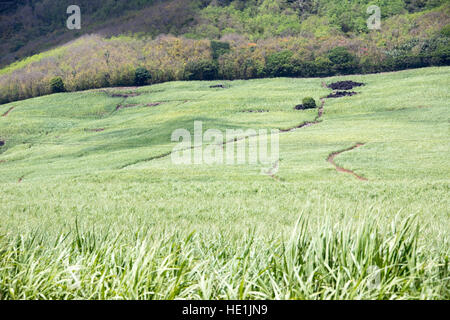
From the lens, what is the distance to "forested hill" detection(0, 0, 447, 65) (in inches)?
3782

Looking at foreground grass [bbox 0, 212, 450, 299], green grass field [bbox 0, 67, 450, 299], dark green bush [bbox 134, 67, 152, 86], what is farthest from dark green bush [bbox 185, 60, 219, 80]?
foreground grass [bbox 0, 212, 450, 299]

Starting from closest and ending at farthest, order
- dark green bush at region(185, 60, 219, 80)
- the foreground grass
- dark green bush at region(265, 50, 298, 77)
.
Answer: the foreground grass → dark green bush at region(265, 50, 298, 77) → dark green bush at region(185, 60, 219, 80)

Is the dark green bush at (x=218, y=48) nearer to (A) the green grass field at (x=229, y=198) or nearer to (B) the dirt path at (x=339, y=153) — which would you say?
(A) the green grass field at (x=229, y=198)

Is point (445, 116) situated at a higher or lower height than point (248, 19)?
lower

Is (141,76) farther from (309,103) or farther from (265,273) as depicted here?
(265,273)

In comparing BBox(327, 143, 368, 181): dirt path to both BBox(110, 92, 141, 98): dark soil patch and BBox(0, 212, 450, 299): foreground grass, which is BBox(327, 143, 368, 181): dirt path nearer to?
BBox(0, 212, 450, 299): foreground grass

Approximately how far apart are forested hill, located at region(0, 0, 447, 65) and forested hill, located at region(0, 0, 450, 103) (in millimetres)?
303

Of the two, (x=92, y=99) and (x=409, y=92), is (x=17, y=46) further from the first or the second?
(x=409, y=92)

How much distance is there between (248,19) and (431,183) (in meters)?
98.2

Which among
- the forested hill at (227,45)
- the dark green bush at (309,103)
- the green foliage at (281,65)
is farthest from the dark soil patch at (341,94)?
the green foliage at (281,65)

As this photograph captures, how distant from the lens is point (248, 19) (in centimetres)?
10844

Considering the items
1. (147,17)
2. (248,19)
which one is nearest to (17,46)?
(147,17)

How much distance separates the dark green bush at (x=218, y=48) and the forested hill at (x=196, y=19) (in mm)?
12136

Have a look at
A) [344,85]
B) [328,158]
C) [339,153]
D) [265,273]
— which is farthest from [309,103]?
[265,273]
